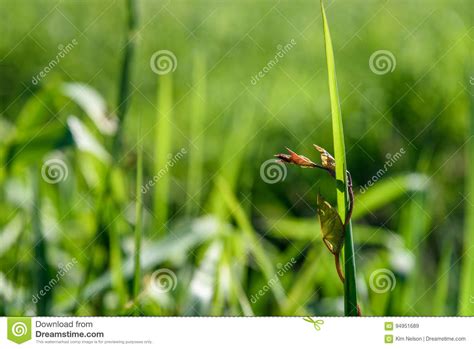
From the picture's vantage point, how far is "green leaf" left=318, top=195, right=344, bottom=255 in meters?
0.45

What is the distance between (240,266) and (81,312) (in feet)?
0.77

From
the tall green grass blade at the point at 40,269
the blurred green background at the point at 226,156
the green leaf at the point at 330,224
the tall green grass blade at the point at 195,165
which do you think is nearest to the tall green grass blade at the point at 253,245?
the blurred green background at the point at 226,156

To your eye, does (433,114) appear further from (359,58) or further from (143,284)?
(143,284)

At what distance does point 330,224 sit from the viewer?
45 centimetres

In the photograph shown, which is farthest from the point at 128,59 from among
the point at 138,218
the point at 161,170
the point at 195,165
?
the point at 195,165
